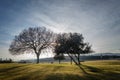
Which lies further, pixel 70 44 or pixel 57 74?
pixel 70 44

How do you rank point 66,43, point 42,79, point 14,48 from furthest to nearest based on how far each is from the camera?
point 14,48 < point 66,43 < point 42,79

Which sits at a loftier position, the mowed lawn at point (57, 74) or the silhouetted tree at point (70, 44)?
the silhouetted tree at point (70, 44)

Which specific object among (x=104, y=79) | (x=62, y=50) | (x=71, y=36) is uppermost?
(x=71, y=36)

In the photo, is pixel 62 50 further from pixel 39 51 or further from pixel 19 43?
pixel 19 43

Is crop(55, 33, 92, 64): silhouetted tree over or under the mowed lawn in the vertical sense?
over

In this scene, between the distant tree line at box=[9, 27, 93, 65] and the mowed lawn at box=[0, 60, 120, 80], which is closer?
the mowed lawn at box=[0, 60, 120, 80]

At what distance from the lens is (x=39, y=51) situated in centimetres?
7356

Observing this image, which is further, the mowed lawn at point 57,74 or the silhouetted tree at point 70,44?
the silhouetted tree at point 70,44

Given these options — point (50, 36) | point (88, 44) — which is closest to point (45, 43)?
point (50, 36)

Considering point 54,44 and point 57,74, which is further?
point 54,44

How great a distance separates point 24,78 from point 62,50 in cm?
4037

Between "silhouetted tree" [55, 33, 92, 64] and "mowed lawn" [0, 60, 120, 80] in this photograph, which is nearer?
"mowed lawn" [0, 60, 120, 80]

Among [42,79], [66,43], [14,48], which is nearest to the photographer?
[42,79]

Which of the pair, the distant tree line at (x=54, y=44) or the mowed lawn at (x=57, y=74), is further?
the distant tree line at (x=54, y=44)
